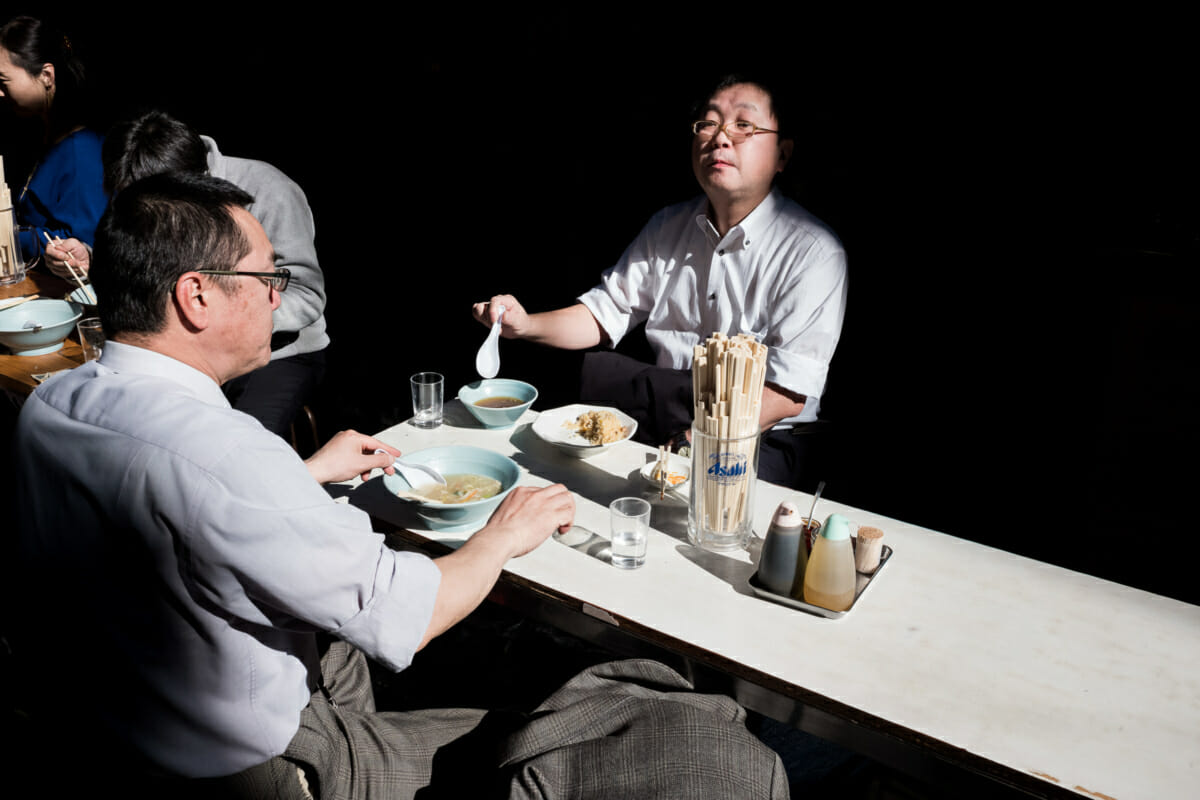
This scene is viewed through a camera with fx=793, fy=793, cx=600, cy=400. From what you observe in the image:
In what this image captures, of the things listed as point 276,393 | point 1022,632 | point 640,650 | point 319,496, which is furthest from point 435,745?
point 276,393

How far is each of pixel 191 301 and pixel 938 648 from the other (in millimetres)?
1666

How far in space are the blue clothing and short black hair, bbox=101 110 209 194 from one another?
57.0 inches

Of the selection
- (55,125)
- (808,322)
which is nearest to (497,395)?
(808,322)

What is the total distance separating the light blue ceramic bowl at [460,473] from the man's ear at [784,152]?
1.75 meters

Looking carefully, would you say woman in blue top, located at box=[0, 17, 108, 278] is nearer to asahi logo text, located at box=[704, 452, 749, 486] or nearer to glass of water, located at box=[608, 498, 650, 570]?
glass of water, located at box=[608, 498, 650, 570]

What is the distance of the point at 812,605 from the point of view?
5.65ft

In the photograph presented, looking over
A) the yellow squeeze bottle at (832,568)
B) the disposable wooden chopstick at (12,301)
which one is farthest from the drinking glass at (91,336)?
the yellow squeeze bottle at (832,568)

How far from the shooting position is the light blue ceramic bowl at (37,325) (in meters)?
3.30

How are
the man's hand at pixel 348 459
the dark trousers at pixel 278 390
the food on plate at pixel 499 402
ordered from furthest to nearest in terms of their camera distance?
the dark trousers at pixel 278 390 → the food on plate at pixel 499 402 → the man's hand at pixel 348 459

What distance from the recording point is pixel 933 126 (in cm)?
331

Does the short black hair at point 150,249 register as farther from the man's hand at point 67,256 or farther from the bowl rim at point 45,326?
the man's hand at point 67,256

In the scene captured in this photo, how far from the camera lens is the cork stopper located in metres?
1.79

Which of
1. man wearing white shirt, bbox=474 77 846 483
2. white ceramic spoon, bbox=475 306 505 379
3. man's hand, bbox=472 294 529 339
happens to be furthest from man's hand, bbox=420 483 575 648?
man's hand, bbox=472 294 529 339

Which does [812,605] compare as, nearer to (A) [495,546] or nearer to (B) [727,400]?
(B) [727,400]
